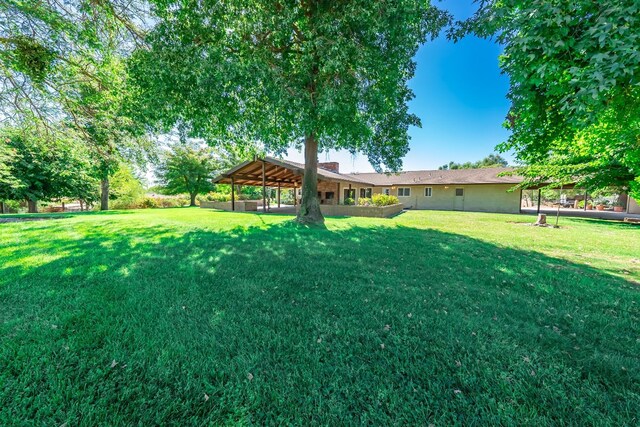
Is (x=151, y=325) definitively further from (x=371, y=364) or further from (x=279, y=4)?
(x=279, y=4)

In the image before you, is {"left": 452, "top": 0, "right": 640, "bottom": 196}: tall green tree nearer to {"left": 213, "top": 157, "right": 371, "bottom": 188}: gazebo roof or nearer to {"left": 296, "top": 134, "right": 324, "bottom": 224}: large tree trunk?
{"left": 296, "top": 134, "right": 324, "bottom": 224}: large tree trunk

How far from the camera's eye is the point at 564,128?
370 centimetres

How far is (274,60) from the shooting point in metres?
6.95

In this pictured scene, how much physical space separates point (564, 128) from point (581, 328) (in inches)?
113

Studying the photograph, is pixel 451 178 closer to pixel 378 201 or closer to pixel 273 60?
pixel 378 201

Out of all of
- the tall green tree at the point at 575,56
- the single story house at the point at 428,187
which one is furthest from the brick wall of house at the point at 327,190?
the tall green tree at the point at 575,56

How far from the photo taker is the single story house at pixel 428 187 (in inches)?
810

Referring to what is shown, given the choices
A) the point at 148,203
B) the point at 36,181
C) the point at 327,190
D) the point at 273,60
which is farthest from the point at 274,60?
the point at 148,203

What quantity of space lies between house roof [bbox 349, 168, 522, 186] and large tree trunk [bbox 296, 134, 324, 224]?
1498cm

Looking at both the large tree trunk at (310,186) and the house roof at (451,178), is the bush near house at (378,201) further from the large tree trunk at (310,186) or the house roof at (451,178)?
the large tree trunk at (310,186)

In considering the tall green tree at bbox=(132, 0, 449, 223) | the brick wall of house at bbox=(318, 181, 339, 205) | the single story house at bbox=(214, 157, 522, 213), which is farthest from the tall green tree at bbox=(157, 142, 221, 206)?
the tall green tree at bbox=(132, 0, 449, 223)

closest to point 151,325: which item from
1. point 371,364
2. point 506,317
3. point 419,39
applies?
point 371,364

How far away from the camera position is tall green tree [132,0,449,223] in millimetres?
5727

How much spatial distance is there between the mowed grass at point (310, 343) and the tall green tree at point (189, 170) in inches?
1019
